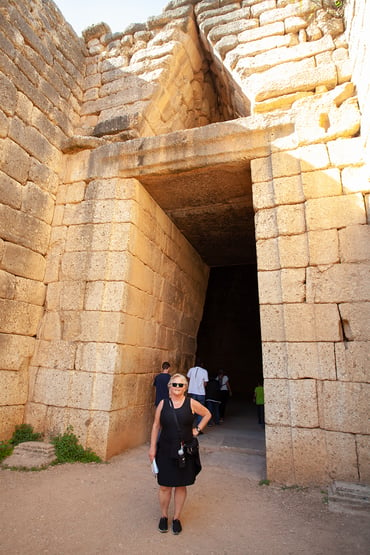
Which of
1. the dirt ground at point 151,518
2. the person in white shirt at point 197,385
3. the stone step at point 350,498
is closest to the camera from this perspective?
the dirt ground at point 151,518

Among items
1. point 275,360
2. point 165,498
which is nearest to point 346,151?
point 275,360

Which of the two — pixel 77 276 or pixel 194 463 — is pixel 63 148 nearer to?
pixel 77 276

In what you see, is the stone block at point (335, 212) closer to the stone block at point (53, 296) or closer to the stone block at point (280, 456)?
the stone block at point (280, 456)

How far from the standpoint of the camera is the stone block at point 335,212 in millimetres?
3756

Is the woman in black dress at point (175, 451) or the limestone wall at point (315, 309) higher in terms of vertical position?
the limestone wall at point (315, 309)

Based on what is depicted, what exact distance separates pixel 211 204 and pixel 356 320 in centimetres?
319

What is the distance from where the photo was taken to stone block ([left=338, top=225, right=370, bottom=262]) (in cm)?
363

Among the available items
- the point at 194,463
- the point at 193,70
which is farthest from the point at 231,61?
the point at 194,463

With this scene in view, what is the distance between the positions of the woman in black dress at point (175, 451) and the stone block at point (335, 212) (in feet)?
8.19

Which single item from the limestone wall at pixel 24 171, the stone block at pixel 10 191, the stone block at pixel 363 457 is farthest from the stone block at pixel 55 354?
the stone block at pixel 363 457

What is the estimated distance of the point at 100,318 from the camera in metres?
4.45

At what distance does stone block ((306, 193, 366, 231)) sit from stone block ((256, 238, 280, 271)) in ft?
1.51

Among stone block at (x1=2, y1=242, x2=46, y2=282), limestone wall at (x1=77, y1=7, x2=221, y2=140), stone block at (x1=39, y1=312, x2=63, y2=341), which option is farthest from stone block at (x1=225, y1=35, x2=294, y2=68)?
stone block at (x1=39, y1=312, x2=63, y2=341)

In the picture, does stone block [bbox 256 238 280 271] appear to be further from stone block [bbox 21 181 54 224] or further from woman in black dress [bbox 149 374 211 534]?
stone block [bbox 21 181 54 224]
